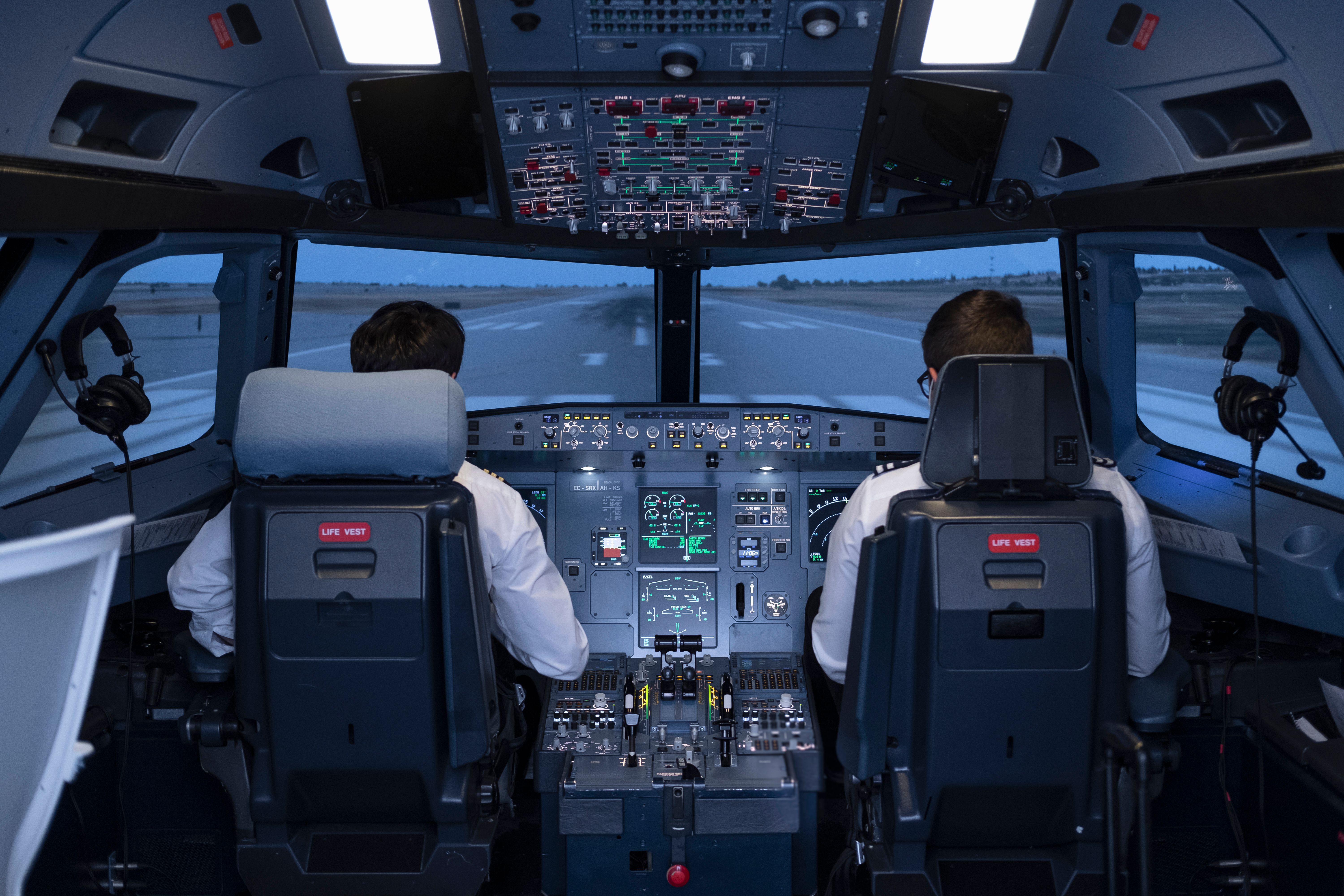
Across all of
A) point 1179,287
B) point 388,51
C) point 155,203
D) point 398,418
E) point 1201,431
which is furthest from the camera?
point 1201,431

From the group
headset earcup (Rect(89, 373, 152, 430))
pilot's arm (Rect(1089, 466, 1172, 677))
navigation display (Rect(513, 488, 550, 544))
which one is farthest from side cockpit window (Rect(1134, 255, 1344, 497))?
headset earcup (Rect(89, 373, 152, 430))

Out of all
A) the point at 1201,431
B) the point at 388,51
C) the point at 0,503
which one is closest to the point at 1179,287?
the point at 1201,431

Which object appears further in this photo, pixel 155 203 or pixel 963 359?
pixel 155 203

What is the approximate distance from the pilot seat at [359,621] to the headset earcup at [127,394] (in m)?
0.88

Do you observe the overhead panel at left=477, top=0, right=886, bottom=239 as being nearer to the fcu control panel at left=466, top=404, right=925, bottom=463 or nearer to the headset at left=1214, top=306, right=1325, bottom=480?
the fcu control panel at left=466, top=404, right=925, bottom=463

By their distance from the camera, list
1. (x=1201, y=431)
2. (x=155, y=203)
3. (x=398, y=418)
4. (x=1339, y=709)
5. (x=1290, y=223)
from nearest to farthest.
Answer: (x=398, y=418) → (x=1290, y=223) → (x=1339, y=709) → (x=155, y=203) → (x=1201, y=431)

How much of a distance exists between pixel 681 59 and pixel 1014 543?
133cm

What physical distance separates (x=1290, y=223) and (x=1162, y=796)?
4.19ft

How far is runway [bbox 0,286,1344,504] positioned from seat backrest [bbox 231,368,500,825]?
1.45ft

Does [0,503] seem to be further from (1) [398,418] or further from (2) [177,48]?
(1) [398,418]

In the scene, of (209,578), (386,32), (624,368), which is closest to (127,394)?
(209,578)

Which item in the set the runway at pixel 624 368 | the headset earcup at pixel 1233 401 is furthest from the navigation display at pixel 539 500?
the headset earcup at pixel 1233 401

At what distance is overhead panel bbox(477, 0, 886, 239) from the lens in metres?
2.01

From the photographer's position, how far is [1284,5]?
1.52 meters
